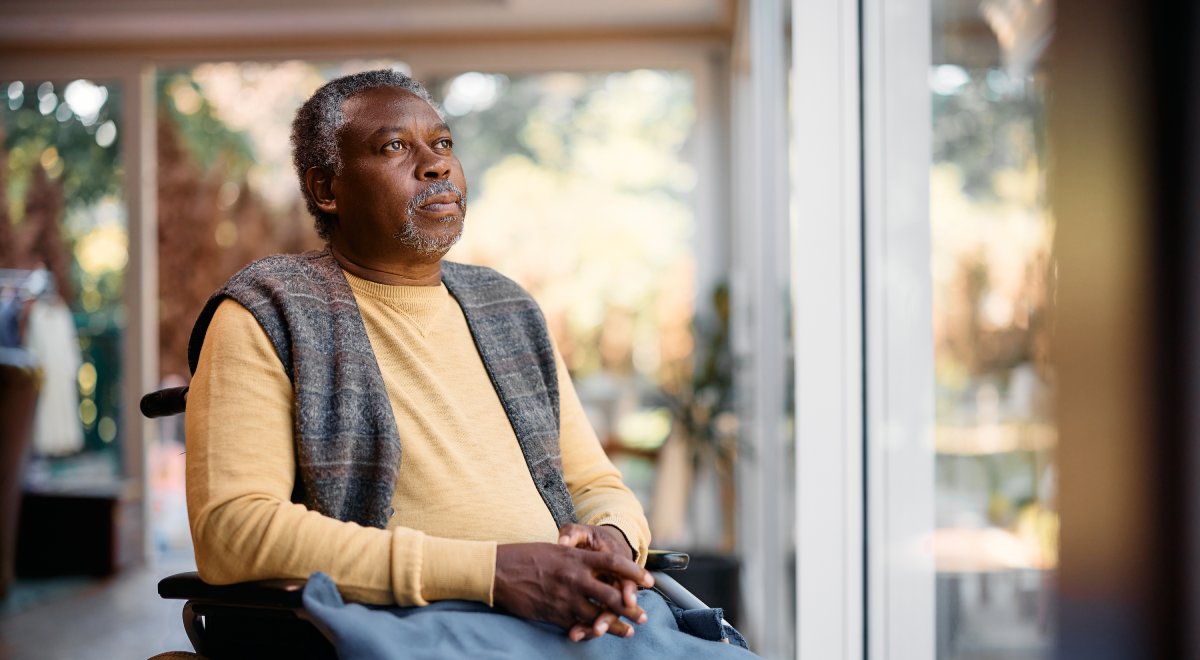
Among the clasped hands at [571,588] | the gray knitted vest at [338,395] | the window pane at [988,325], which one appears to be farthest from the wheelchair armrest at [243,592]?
the window pane at [988,325]

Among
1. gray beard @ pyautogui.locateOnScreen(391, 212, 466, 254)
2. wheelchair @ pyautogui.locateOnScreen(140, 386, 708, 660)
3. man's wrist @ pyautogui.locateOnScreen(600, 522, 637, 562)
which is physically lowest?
wheelchair @ pyautogui.locateOnScreen(140, 386, 708, 660)

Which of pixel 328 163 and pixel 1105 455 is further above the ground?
pixel 328 163

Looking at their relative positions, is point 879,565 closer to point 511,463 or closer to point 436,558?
point 511,463

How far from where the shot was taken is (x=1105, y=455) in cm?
31

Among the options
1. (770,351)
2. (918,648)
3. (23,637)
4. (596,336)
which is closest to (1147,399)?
(918,648)

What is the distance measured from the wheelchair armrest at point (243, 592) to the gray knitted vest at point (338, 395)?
0.13 meters

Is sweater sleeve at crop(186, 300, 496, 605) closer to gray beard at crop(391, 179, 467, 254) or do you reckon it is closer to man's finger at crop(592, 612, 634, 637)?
man's finger at crop(592, 612, 634, 637)

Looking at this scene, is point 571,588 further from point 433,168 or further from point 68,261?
point 68,261

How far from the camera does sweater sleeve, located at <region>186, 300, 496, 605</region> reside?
47.1 inches

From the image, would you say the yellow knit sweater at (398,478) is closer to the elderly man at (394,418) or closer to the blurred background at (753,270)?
the elderly man at (394,418)

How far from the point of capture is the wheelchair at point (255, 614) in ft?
3.84

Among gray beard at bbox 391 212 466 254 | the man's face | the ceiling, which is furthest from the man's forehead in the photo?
the ceiling

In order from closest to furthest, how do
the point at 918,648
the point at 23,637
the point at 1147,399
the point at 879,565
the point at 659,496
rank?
the point at 1147,399
the point at 918,648
the point at 879,565
the point at 23,637
the point at 659,496

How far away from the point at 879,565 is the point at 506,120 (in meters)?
3.99
